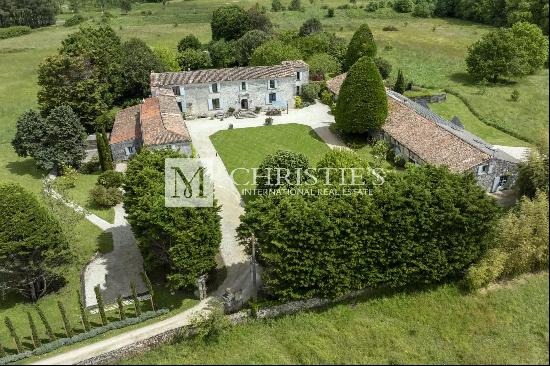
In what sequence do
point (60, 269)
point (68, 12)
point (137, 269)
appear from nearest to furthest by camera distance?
point (60, 269) → point (137, 269) → point (68, 12)

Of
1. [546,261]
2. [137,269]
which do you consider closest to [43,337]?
[137,269]

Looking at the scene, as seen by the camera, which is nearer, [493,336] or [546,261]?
[493,336]

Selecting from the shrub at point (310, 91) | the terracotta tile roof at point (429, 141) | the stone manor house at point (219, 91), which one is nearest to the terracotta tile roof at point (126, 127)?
the stone manor house at point (219, 91)

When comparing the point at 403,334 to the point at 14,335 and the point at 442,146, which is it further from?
the point at 442,146

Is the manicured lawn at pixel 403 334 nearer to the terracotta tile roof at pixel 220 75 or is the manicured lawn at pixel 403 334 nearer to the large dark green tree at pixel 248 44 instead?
the terracotta tile roof at pixel 220 75

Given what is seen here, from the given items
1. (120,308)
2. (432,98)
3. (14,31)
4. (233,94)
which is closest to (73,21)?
(14,31)

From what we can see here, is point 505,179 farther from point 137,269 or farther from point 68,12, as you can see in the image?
point 68,12
